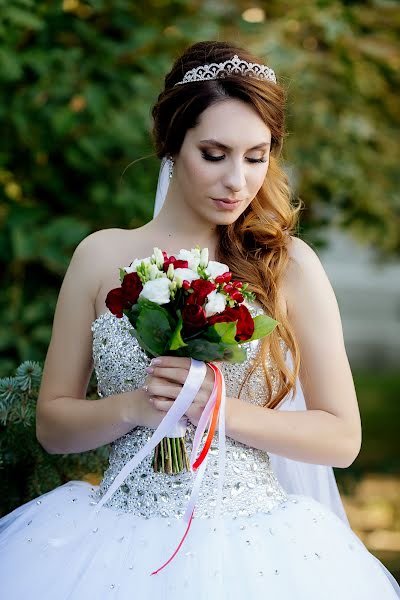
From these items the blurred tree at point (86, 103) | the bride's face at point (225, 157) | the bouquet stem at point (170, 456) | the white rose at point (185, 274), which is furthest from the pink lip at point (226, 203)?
the blurred tree at point (86, 103)

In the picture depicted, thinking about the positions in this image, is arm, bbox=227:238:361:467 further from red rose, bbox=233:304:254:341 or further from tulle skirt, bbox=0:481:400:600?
red rose, bbox=233:304:254:341

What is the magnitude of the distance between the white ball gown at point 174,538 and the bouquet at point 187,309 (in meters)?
0.44

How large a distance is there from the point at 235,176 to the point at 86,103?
97.0 inches

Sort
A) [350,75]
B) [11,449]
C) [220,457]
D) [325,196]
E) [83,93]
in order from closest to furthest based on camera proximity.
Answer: [220,457]
[11,449]
[83,93]
[350,75]
[325,196]

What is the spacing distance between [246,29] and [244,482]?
357 centimetres

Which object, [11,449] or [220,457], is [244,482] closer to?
[220,457]

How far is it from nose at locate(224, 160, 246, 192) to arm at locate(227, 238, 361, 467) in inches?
13.7

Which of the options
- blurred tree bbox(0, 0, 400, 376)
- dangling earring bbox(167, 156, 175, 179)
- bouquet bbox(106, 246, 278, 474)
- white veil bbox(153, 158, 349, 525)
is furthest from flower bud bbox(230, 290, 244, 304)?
blurred tree bbox(0, 0, 400, 376)

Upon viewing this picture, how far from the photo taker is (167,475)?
290 centimetres

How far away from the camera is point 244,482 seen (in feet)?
9.55

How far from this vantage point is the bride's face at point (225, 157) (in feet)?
9.68

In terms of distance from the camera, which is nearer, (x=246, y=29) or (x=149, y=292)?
(x=149, y=292)

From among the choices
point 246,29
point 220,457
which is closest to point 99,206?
point 246,29

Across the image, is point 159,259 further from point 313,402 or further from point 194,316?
point 313,402
